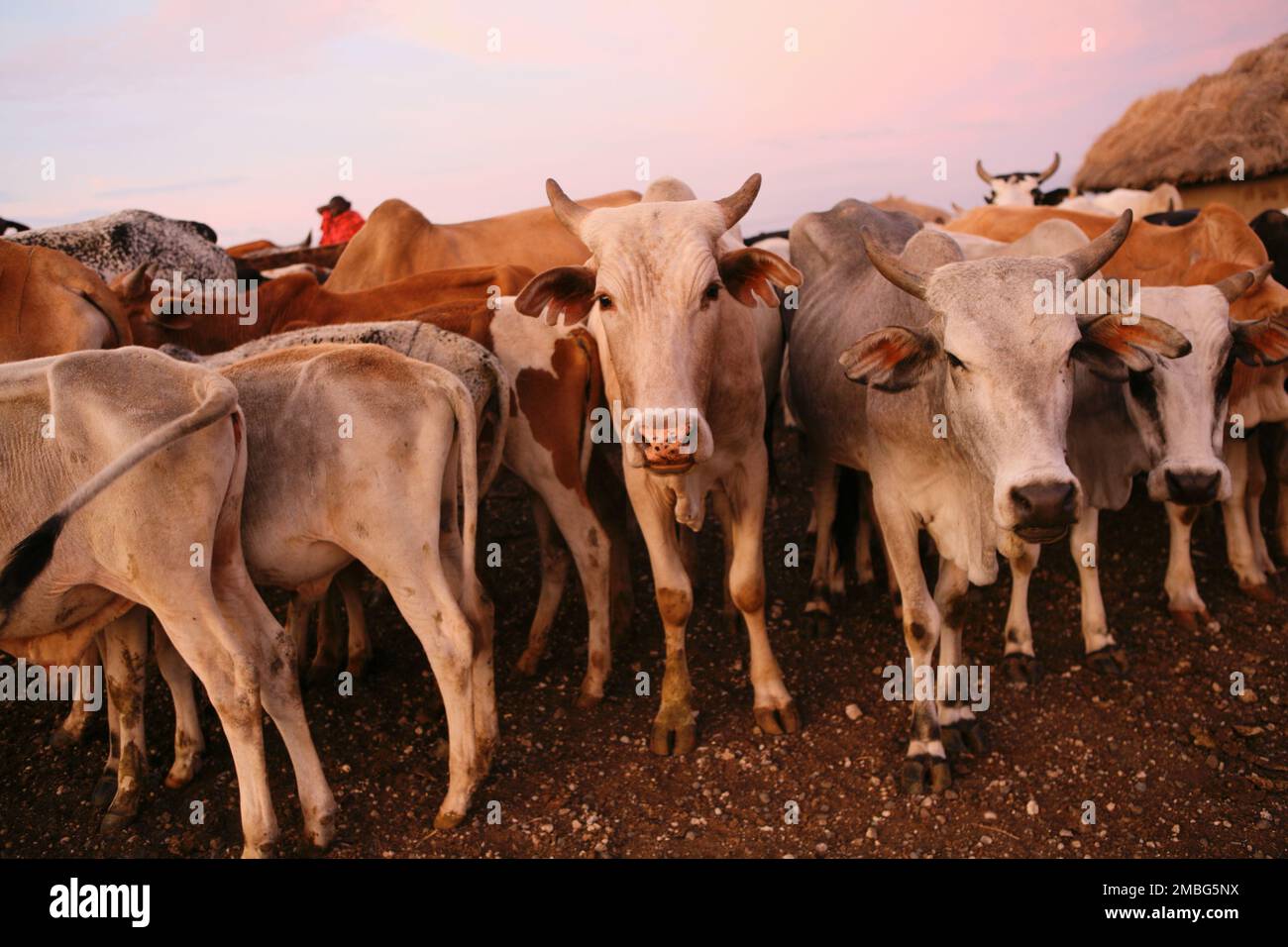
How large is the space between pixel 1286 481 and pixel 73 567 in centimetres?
615

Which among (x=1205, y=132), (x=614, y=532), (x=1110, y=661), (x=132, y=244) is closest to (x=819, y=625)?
(x=614, y=532)

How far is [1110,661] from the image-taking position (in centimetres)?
521

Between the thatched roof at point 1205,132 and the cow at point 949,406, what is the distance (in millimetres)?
11631

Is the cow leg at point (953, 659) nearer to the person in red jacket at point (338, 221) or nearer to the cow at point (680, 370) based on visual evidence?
the cow at point (680, 370)

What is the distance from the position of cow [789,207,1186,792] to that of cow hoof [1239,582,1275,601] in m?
2.20

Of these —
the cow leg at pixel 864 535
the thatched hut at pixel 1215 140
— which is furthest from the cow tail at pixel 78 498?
the thatched hut at pixel 1215 140

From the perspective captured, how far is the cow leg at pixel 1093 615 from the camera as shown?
521 centimetres

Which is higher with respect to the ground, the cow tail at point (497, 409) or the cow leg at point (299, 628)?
the cow tail at point (497, 409)

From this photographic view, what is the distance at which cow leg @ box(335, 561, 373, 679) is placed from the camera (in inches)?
215

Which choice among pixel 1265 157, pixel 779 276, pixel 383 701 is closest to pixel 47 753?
pixel 383 701

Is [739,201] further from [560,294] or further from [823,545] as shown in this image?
[823,545]

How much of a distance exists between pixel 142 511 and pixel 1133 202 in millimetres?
14430

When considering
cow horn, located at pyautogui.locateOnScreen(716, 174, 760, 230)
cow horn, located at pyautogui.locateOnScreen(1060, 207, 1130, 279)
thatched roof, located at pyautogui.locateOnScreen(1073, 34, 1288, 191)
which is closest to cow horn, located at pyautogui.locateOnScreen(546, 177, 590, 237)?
cow horn, located at pyautogui.locateOnScreen(716, 174, 760, 230)

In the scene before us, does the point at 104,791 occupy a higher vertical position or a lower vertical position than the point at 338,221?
lower
